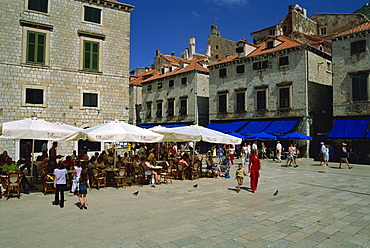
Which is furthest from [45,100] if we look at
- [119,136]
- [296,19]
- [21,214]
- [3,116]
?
[296,19]

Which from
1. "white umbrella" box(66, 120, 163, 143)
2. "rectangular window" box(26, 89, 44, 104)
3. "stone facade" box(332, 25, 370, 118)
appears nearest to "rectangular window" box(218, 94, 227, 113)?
"stone facade" box(332, 25, 370, 118)

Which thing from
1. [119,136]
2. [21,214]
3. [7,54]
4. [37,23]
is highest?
[37,23]

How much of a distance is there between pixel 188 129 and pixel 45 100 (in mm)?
12890

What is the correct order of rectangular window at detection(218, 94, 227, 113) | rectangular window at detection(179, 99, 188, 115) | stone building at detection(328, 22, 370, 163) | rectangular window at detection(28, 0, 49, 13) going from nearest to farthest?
rectangular window at detection(28, 0, 49, 13)
stone building at detection(328, 22, 370, 163)
rectangular window at detection(218, 94, 227, 113)
rectangular window at detection(179, 99, 188, 115)

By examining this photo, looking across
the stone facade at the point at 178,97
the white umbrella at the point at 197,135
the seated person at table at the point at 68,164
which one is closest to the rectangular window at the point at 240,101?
the stone facade at the point at 178,97

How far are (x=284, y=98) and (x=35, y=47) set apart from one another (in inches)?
914

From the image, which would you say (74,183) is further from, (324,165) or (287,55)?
(287,55)

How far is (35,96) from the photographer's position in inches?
826

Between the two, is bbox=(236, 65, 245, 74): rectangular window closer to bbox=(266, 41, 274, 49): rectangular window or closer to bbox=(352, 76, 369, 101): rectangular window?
bbox=(266, 41, 274, 49): rectangular window

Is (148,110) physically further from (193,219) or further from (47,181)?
(193,219)

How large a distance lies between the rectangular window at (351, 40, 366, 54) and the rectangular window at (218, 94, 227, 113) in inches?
558

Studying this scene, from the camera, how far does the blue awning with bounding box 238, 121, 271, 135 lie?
2929 cm

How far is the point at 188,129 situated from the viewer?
14336 millimetres

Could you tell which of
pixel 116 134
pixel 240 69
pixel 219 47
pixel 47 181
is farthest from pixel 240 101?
pixel 47 181
